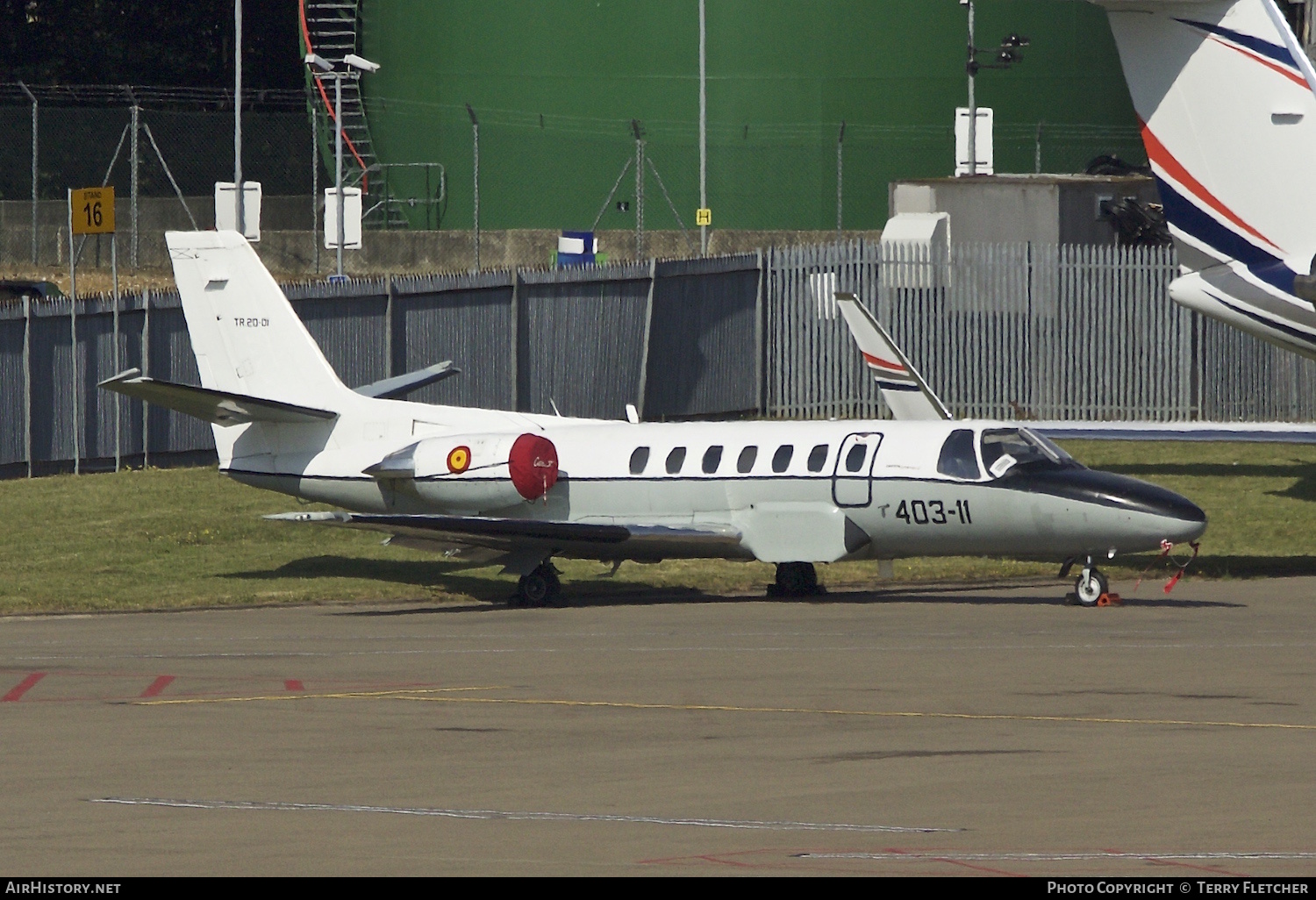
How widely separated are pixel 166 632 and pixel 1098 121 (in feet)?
140

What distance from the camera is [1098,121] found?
5888 cm

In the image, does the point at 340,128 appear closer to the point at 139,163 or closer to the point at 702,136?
the point at 702,136

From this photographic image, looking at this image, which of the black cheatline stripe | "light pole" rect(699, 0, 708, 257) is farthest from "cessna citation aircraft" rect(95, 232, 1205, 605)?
"light pole" rect(699, 0, 708, 257)

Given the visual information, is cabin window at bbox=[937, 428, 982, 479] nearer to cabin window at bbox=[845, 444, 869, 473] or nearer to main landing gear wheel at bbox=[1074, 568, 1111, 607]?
cabin window at bbox=[845, 444, 869, 473]

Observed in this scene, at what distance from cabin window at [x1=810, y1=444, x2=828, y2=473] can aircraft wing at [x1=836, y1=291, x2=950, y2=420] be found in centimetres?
499

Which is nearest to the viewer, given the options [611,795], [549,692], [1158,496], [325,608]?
[611,795]

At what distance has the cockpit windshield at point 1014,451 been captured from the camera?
22.7 metres

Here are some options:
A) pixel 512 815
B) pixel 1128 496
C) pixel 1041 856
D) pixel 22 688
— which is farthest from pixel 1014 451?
pixel 1041 856

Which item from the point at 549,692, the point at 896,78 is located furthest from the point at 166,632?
the point at 896,78

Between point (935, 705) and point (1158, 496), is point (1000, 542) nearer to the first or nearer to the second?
point (1158, 496)

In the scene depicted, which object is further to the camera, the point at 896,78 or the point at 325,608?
the point at 896,78

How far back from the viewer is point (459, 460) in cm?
2477

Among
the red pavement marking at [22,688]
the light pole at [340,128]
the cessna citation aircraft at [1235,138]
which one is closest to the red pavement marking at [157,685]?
the red pavement marking at [22,688]

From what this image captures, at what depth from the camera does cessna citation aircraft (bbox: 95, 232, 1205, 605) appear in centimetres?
2259
